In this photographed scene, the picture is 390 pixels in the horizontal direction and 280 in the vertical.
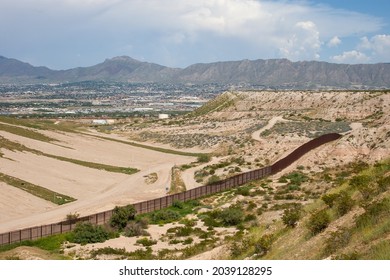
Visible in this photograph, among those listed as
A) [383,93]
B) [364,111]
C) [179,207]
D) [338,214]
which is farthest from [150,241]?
[383,93]

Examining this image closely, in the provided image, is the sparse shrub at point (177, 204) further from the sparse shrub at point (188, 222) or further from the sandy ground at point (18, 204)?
the sandy ground at point (18, 204)

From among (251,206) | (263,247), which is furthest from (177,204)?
(263,247)

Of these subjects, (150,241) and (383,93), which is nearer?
(150,241)

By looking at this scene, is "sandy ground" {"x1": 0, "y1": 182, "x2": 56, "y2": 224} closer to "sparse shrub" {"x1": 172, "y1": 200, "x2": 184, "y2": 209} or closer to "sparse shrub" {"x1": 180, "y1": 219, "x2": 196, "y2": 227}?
"sparse shrub" {"x1": 172, "y1": 200, "x2": 184, "y2": 209}

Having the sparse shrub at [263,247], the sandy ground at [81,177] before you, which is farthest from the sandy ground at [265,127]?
the sparse shrub at [263,247]

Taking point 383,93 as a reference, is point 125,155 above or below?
below

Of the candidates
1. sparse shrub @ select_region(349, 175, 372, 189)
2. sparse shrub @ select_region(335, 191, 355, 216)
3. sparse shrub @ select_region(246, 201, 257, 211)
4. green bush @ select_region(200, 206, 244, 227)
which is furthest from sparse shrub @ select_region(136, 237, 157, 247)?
sparse shrub @ select_region(335, 191, 355, 216)

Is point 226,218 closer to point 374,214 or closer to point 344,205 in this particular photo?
point 344,205
